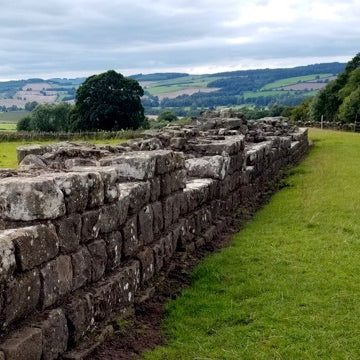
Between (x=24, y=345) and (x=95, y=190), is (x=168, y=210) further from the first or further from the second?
(x=24, y=345)

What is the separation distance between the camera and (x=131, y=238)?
733 cm

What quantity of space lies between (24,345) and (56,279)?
0.85m

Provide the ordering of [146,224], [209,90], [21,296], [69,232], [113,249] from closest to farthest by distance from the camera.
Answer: [21,296] → [69,232] → [113,249] → [146,224] → [209,90]

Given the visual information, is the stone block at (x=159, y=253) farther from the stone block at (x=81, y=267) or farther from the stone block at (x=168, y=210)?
the stone block at (x=81, y=267)

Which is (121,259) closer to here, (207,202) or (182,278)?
(182,278)

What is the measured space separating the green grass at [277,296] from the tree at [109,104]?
48.4 m

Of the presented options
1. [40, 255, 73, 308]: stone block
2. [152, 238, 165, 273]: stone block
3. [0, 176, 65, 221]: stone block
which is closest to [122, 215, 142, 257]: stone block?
[152, 238, 165, 273]: stone block

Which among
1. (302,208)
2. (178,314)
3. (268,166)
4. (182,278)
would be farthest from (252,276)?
(268,166)

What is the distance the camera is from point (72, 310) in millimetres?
5672

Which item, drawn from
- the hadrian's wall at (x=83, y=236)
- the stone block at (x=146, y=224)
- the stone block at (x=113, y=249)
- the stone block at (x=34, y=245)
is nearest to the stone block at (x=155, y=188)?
the hadrian's wall at (x=83, y=236)

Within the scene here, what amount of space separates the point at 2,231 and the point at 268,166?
559 inches

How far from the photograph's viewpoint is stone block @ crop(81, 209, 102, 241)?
6.21 m

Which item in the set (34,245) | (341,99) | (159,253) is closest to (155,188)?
(159,253)

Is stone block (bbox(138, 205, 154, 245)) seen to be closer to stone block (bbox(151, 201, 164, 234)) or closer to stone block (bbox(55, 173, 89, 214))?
stone block (bbox(151, 201, 164, 234))
